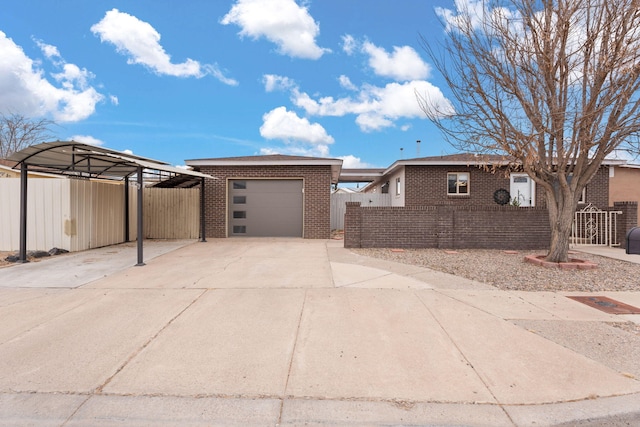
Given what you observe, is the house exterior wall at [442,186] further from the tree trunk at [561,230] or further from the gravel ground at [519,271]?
the tree trunk at [561,230]

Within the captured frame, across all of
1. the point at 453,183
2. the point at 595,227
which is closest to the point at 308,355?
the point at 595,227

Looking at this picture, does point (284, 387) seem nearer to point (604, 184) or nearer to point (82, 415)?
point (82, 415)

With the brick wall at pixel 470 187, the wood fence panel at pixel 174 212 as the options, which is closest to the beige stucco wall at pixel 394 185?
the brick wall at pixel 470 187

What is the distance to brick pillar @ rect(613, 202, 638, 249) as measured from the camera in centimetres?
1153

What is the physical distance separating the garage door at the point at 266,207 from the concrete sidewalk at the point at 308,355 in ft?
25.1

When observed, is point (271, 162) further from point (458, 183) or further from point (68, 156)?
point (458, 183)

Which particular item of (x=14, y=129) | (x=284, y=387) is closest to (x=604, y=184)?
(x=284, y=387)

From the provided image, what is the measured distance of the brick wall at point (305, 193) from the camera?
44.8ft

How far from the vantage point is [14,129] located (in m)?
21.6

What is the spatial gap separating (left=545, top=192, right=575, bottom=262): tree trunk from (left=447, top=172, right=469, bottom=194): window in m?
7.43

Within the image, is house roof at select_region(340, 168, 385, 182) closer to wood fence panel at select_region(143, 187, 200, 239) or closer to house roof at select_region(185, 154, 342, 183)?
house roof at select_region(185, 154, 342, 183)

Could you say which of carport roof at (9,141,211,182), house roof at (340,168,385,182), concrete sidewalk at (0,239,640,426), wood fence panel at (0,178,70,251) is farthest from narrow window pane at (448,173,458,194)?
wood fence panel at (0,178,70,251)

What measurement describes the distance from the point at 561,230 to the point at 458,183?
25.7 feet

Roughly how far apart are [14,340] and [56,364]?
40.8 inches
